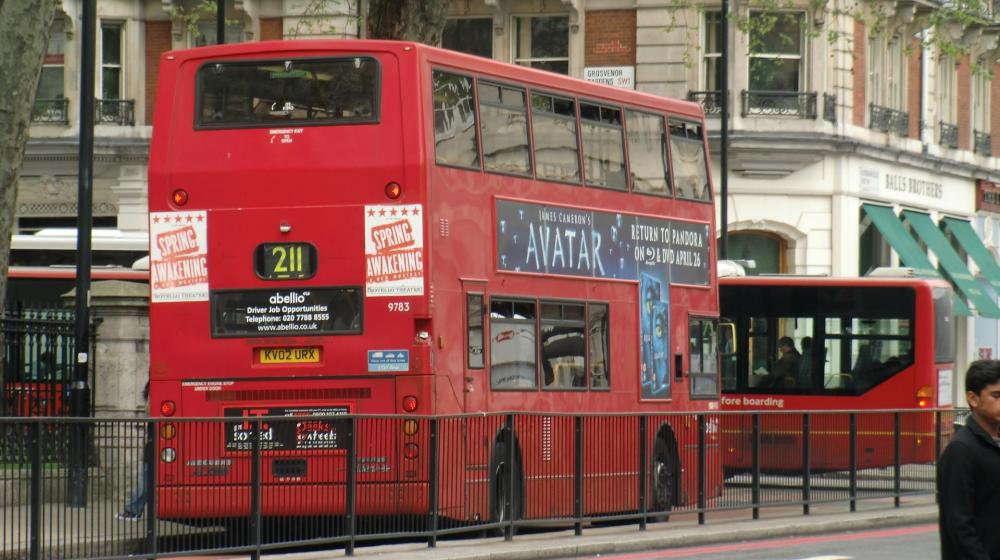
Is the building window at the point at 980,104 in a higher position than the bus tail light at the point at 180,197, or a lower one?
higher

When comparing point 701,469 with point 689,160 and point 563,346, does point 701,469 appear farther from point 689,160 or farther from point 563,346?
point 689,160

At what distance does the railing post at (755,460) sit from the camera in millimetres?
19609

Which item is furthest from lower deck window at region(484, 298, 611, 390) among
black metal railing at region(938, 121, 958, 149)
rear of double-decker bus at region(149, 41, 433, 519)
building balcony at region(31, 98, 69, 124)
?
black metal railing at region(938, 121, 958, 149)

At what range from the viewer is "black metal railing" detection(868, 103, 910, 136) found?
1592 inches

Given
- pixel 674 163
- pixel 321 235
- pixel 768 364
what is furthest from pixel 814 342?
pixel 321 235

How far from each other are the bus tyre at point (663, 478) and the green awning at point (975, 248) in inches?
1037

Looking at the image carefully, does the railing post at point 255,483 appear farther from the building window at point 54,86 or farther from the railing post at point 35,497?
the building window at point 54,86

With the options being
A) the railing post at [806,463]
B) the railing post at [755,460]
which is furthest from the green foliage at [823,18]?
the railing post at [755,460]

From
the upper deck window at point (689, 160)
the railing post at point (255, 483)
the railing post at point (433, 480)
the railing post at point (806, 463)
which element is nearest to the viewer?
the railing post at point (255, 483)

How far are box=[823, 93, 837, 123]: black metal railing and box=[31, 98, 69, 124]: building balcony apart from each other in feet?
49.8

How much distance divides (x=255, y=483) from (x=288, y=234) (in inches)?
102

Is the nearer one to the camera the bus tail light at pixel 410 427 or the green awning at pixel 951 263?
the bus tail light at pixel 410 427

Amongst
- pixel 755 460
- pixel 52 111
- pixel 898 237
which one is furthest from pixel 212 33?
pixel 755 460

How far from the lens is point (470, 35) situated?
39594mm
